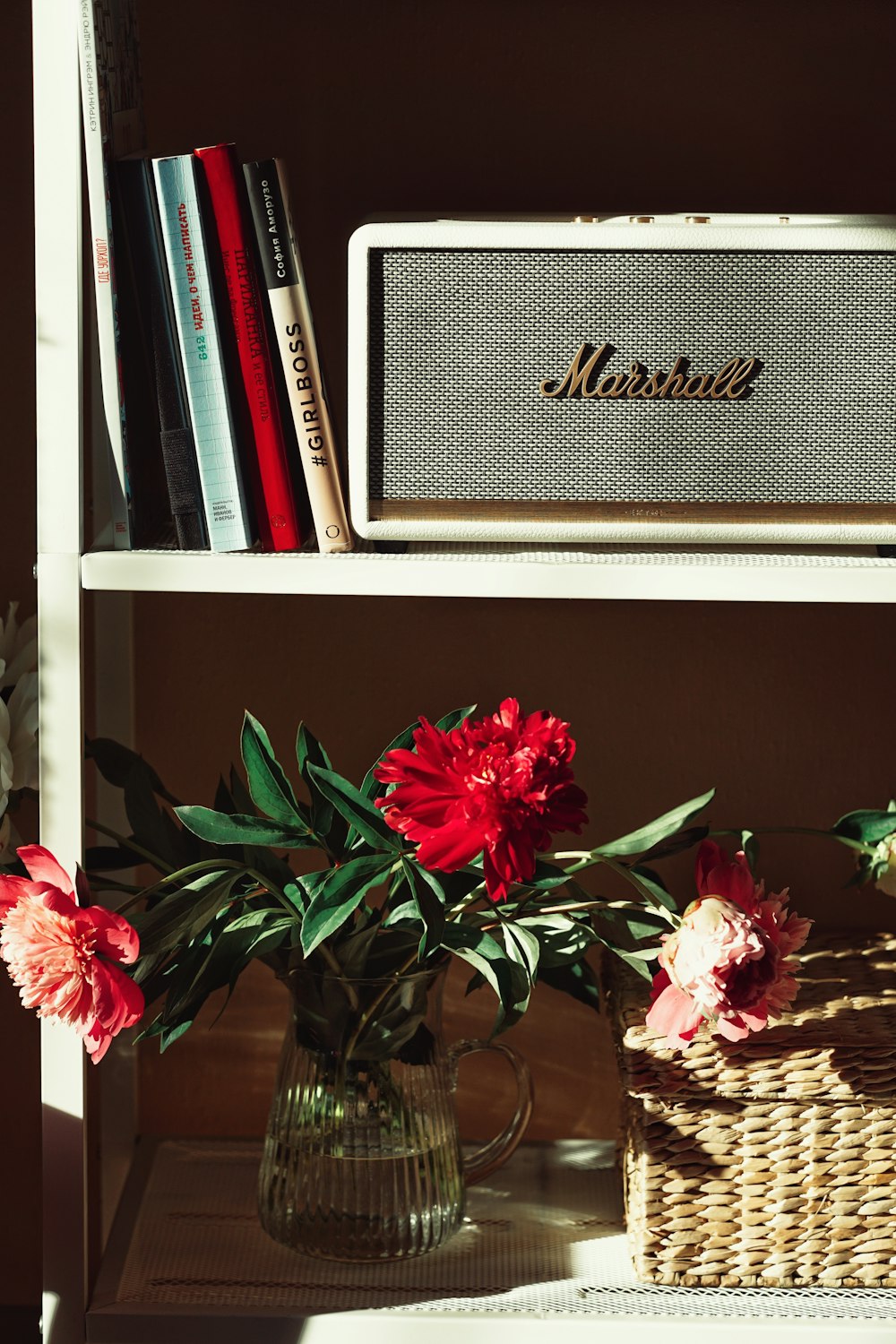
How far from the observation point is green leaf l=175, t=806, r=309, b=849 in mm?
805

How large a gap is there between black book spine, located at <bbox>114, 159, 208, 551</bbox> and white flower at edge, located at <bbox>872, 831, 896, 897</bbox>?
51cm

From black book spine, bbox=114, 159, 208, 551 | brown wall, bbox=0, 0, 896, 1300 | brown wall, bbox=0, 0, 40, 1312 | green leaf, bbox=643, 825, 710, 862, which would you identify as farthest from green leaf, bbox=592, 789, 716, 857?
brown wall, bbox=0, 0, 40, 1312

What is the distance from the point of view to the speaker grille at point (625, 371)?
78cm

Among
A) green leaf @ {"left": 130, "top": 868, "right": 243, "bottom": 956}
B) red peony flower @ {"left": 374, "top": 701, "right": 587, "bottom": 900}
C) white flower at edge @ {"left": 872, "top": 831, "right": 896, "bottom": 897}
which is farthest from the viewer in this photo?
white flower at edge @ {"left": 872, "top": 831, "right": 896, "bottom": 897}

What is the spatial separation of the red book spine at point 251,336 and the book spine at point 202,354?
1 cm

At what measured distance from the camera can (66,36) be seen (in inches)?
29.8

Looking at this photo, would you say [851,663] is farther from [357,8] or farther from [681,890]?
[357,8]

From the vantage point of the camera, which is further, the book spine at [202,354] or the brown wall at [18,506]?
the brown wall at [18,506]

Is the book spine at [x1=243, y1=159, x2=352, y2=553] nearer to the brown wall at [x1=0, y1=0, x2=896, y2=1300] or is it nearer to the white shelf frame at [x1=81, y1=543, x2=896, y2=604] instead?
the white shelf frame at [x1=81, y1=543, x2=896, y2=604]

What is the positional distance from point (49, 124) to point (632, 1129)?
0.73 m

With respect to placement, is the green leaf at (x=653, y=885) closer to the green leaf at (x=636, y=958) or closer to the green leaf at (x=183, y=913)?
the green leaf at (x=636, y=958)

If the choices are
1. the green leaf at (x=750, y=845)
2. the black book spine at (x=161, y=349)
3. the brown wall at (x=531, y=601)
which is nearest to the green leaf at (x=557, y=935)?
the green leaf at (x=750, y=845)

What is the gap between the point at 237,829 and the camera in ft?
2.67

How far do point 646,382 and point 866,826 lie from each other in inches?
14.7
